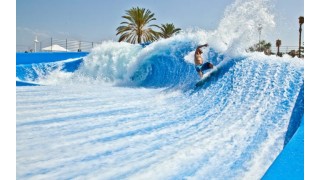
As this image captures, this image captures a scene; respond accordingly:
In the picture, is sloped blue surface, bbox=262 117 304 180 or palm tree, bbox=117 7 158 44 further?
palm tree, bbox=117 7 158 44

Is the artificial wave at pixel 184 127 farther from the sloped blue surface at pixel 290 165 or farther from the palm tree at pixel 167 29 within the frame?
the palm tree at pixel 167 29

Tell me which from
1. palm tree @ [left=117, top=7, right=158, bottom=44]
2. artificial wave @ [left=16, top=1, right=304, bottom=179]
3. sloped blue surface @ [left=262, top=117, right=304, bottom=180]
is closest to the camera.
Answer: sloped blue surface @ [left=262, top=117, right=304, bottom=180]

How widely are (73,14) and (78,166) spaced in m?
1.65

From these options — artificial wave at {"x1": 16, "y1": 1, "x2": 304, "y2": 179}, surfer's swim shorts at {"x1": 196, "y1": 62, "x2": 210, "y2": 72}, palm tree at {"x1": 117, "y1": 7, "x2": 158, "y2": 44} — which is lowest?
artificial wave at {"x1": 16, "y1": 1, "x2": 304, "y2": 179}

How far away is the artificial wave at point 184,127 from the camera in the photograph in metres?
1.84

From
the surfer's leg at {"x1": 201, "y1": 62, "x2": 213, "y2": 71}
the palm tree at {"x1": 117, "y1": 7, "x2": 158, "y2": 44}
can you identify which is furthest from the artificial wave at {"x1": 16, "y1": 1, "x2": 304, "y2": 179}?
the palm tree at {"x1": 117, "y1": 7, "x2": 158, "y2": 44}

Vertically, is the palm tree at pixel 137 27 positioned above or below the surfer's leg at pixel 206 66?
above

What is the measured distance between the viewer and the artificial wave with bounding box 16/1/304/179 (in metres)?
1.84

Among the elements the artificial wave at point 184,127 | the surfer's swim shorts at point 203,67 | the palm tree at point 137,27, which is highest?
the palm tree at point 137,27

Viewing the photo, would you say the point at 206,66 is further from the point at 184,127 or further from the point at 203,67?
the point at 184,127

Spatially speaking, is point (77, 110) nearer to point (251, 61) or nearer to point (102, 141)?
point (102, 141)

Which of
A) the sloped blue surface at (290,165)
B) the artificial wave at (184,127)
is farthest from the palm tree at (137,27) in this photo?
the sloped blue surface at (290,165)

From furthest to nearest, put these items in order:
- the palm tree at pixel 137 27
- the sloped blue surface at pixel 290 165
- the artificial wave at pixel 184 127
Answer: the palm tree at pixel 137 27, the artificial wave at pixel 184 127, the sloped blue surface at pixel 290 165

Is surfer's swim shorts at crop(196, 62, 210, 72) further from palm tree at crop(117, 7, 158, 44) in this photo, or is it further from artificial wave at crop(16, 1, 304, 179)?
palm tree at crop(117, 7, 158, 44)
